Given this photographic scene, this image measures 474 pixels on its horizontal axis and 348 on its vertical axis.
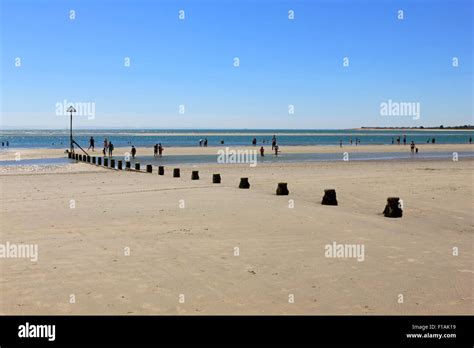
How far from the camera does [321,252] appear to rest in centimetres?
923

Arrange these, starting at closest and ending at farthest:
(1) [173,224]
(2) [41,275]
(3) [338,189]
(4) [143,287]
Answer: (4) [143,287] → (2) [41,275] → (1) [173,224] → (3) [338,189]

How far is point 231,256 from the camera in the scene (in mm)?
8875

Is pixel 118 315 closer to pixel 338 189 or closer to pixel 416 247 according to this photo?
pixel 416 247

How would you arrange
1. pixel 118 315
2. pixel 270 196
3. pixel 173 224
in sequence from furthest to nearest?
pixel 270 196 → pixel 173 224 → pixel 118 315

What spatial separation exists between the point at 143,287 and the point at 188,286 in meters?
0.63

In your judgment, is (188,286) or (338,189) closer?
(188,286)

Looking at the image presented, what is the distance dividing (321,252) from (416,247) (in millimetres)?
1949

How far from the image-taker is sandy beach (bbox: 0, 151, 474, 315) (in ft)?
21.7

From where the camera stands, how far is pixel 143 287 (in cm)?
717

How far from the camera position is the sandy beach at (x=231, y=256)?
6.62 meters

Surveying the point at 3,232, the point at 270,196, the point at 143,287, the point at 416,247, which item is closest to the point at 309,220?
the point at 416,247

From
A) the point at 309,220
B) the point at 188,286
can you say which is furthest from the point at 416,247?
the point at 188,286
